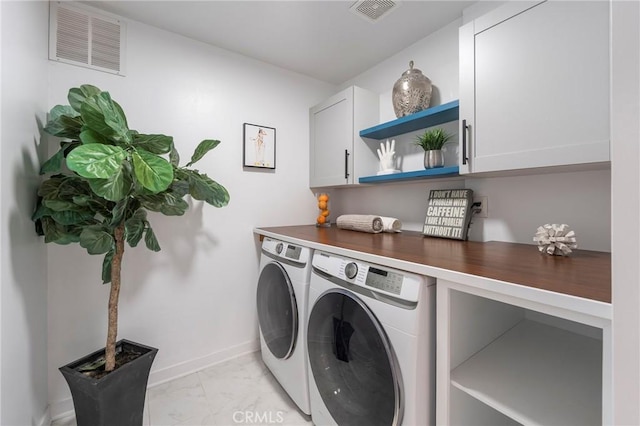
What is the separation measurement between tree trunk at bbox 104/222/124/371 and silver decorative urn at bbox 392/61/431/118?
182 centimetres

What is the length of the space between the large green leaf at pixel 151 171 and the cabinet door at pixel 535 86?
1.40 meters

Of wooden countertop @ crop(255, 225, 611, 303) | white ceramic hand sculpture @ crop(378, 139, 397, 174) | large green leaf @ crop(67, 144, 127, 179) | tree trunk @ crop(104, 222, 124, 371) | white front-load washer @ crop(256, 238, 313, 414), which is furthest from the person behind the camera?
white ceramic hand sculpture @ crop(378, 139, 397, 174)

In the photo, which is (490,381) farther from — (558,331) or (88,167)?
(88,167)

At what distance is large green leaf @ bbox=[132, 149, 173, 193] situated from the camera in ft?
3.18

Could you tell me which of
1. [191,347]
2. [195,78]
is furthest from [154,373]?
[195,78]

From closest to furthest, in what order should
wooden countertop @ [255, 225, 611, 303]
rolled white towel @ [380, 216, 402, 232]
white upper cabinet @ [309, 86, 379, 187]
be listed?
wooden countertop @ [255, 225, 611, 303], rolled white towel @ [380, 216, 402, 232], white upper cabinet @ [309, 86, 379, 187]

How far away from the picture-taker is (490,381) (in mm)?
836

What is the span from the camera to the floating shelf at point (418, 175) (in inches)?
55.6

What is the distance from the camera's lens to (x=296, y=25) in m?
1.68

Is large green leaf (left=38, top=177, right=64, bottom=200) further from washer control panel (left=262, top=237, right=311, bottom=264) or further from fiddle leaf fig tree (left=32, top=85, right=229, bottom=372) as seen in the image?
washer control panel (left=262, top=237, right=311, bottom=264)

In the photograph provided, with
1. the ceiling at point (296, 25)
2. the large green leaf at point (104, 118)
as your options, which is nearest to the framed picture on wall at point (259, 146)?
the ceiling at point (296, 25)

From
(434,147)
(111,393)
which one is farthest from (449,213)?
(111,393)

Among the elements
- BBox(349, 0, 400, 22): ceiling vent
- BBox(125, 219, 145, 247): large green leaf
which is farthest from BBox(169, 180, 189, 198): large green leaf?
BBox(349, 0, 400, 22): ceiling vent

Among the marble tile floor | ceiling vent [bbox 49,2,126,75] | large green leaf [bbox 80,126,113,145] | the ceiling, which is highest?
the ceiling
